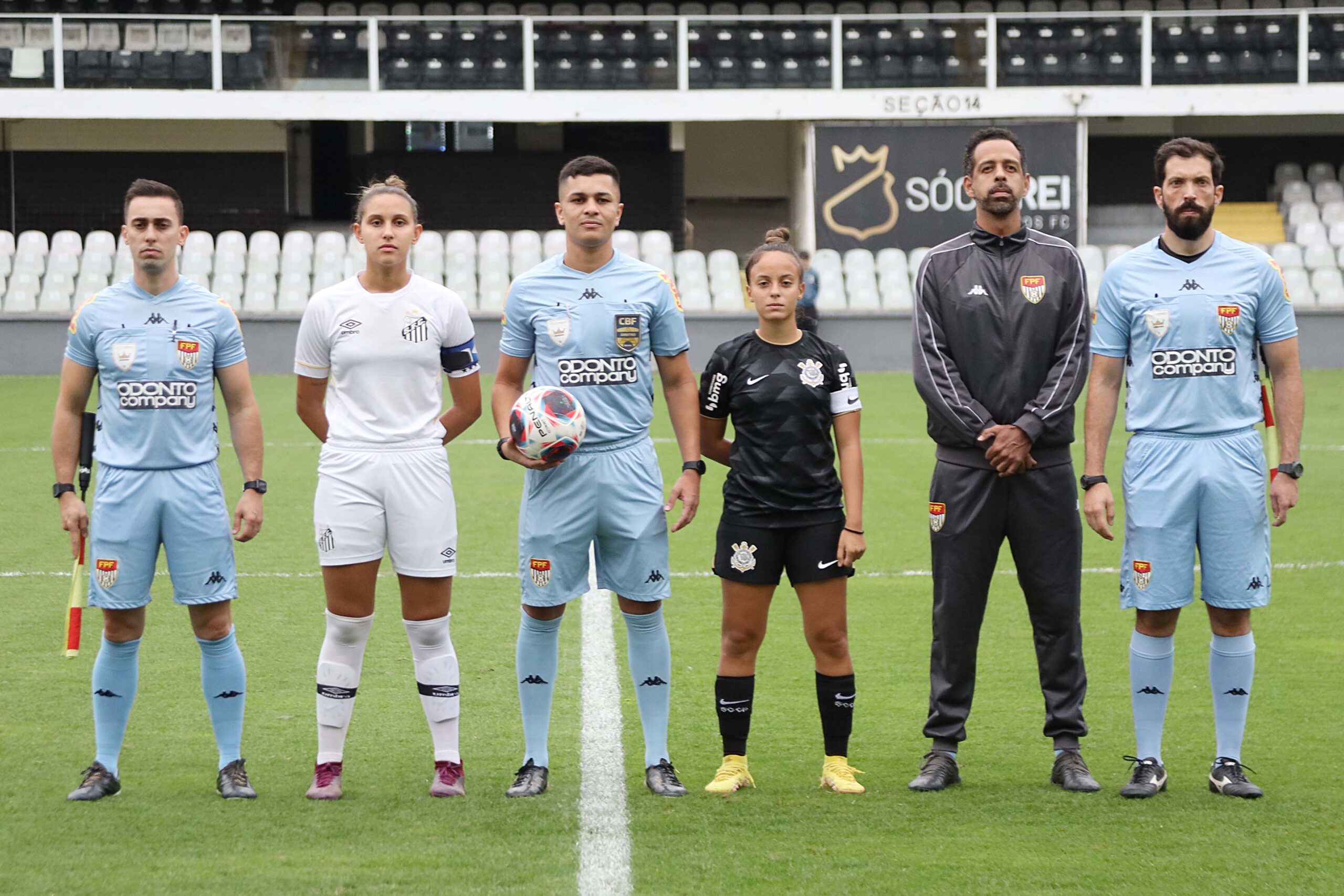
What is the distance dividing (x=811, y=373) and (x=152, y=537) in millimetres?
1971

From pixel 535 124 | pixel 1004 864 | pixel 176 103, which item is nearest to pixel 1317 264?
pixel 535 124

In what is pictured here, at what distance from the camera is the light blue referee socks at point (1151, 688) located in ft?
14.3

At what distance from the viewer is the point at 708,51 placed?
22.4 m

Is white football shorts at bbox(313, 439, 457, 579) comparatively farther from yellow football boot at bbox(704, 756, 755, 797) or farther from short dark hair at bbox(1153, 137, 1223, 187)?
short dark hair at bbox(1153, 137, 1223, 187)

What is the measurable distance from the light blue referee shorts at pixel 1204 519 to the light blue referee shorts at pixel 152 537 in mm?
2666

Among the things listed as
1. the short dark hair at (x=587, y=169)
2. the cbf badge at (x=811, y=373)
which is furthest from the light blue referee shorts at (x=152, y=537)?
the cbf badge at (x=811, y=373)

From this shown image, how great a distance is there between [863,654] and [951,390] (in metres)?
2.10

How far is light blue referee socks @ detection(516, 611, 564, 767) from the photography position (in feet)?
14.4

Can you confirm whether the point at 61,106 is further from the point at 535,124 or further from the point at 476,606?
the point at 476,606

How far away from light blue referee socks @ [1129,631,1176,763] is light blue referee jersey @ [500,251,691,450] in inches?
64.5

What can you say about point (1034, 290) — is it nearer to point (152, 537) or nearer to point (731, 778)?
point (731, 778)

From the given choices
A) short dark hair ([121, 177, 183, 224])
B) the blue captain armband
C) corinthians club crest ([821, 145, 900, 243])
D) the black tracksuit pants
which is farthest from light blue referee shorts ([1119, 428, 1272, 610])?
corinthians club crest ([821, 145, 900, 243])

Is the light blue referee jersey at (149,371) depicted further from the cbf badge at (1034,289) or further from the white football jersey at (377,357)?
the cbf badge at (1034,289)

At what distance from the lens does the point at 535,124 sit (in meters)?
25.9
